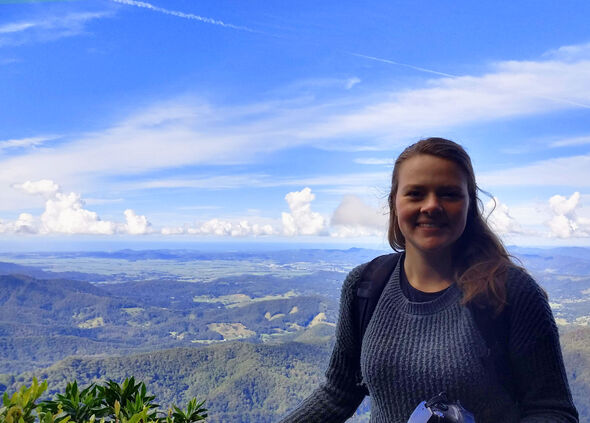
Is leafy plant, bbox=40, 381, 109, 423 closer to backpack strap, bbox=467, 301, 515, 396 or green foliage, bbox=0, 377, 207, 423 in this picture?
green foliage, bbox=0, 377, 207, 423

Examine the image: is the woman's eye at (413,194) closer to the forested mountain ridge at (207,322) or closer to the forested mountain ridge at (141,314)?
the forested mountain ridge at (207,322)

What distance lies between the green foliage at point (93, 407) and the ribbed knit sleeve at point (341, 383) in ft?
1.08

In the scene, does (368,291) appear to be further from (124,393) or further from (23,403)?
(23,403)

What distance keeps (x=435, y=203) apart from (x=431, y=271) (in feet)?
0.61

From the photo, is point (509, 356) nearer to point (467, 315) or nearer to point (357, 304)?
point (467, 315)

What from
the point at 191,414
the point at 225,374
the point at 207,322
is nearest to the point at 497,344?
the point at 191,414

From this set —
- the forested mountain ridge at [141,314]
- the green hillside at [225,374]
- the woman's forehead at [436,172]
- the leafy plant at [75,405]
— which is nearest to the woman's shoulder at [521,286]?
the woman's forehead at [436,172]

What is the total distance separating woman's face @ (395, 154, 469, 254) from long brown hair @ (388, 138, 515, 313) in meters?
0.03

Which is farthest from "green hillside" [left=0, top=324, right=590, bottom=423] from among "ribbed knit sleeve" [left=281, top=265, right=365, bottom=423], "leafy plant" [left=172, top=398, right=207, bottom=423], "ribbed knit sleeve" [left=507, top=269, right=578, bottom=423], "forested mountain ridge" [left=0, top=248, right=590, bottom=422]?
"ribbed knit sleeve" [left=507, top=269, right=578, bottom=423]

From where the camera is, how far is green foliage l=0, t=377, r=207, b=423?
1206mm

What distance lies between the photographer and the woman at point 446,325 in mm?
1026

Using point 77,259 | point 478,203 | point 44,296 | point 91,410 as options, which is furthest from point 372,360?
point 77,259

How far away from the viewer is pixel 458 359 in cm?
105

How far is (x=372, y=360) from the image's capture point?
1.17 m
